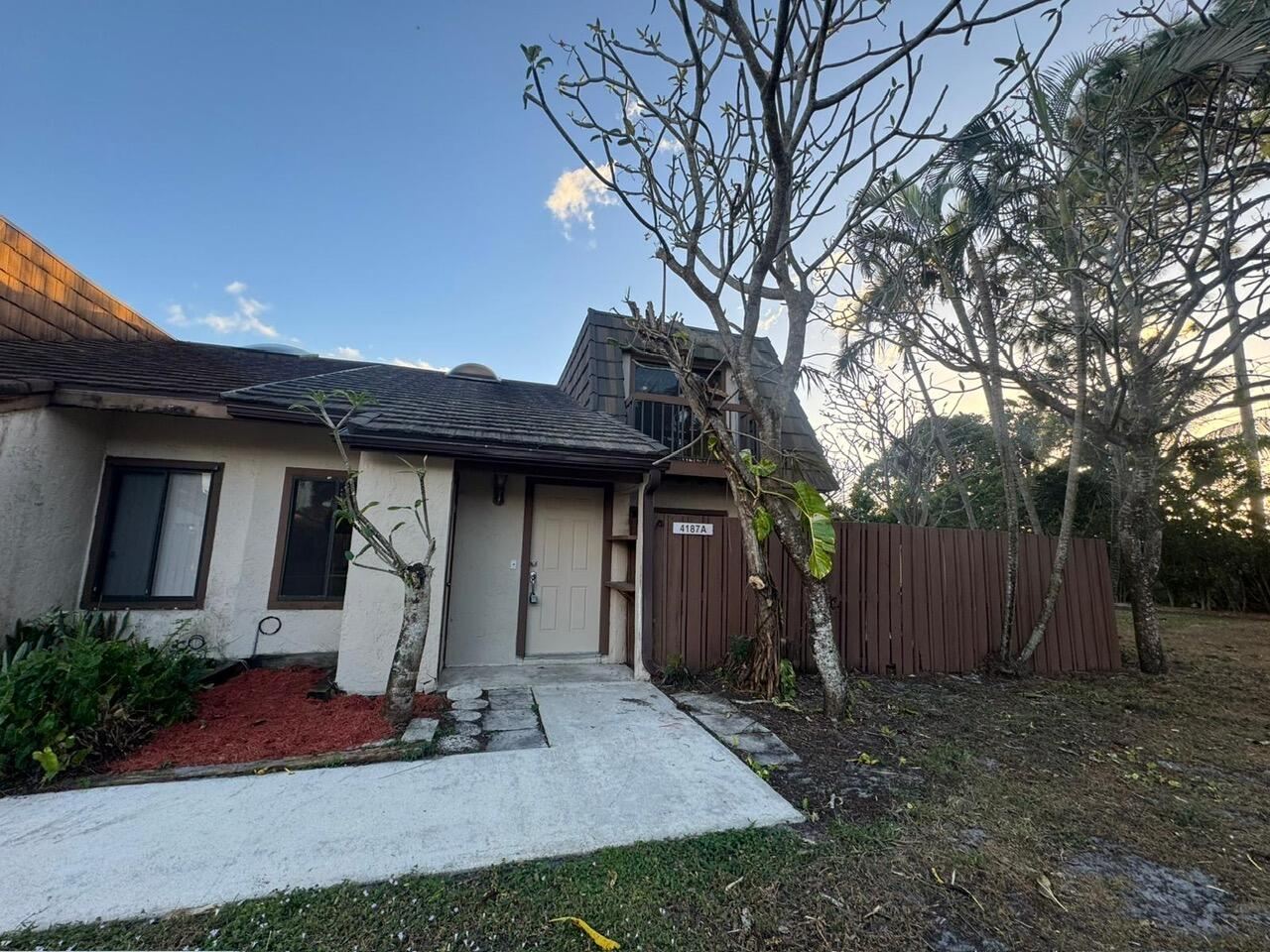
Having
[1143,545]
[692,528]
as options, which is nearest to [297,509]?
[692,528]

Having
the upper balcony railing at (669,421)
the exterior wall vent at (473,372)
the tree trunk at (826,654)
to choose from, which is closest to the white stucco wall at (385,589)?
the upper balcony railing at (669,421)

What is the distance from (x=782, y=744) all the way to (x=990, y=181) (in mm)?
8028

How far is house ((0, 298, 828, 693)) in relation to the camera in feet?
14.3

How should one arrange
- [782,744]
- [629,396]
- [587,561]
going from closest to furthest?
[782,744] → [587,561] → [629,396]

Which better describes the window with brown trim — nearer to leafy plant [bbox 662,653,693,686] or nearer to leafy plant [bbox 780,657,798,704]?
leafy plant [bbox 662,653,693,686]

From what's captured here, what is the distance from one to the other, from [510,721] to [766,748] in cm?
205

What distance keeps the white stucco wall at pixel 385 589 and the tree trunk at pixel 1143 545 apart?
853cm

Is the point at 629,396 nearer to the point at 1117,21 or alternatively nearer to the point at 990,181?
the point at 990,181

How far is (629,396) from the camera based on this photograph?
726cm

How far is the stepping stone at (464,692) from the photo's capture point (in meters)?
4.41

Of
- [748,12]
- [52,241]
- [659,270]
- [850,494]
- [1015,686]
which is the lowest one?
[1015,686]

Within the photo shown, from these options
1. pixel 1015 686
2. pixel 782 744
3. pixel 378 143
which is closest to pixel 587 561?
pixel 782 744

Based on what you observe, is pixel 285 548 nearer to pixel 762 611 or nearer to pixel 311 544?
pixel 311 544

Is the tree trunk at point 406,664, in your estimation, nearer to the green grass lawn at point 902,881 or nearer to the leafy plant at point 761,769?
the green grass lawn at point 902,881
